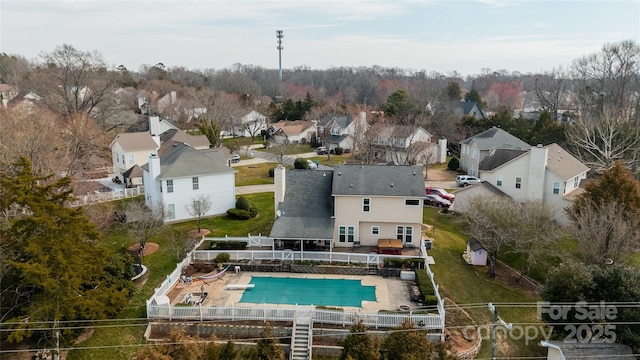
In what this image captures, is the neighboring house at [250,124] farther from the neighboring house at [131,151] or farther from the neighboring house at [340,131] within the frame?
the neighboring house at [131,151]

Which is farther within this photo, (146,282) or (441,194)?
(441,194)

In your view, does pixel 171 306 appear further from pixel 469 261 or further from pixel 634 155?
pixel 634 155

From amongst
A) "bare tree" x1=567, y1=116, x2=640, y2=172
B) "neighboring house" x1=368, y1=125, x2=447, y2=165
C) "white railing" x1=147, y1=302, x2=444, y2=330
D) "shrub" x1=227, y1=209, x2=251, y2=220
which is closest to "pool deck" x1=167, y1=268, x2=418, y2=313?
"white railing" x1=147, y1=302, x2=444, y2=330

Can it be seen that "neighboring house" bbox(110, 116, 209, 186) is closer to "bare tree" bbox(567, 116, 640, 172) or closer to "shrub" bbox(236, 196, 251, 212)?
"shrub" bbox(236, 196, 251, 212)

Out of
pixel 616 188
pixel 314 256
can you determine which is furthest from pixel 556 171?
pixel 314 256

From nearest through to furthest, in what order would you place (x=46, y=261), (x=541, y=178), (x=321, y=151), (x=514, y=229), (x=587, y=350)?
(x=46, y=261) → (x=587, y=350) → (x=514, y=229) → (x=541, y=178) → (x=321, y=151)

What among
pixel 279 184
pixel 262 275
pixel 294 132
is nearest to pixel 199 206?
pixel 279 184

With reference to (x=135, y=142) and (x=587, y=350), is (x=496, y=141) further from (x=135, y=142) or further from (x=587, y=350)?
(x=135, y=142)

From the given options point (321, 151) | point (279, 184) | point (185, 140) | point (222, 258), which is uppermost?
point (185, 140)
